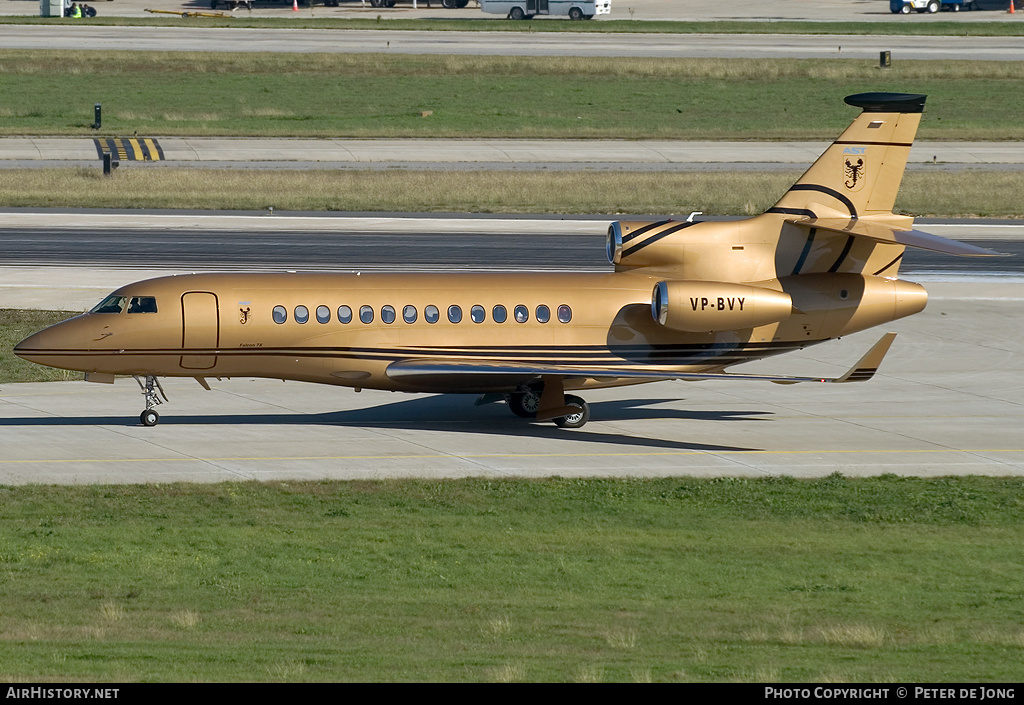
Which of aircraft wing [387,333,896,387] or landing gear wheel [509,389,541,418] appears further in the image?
landing gear wheel [509,389,541,418]

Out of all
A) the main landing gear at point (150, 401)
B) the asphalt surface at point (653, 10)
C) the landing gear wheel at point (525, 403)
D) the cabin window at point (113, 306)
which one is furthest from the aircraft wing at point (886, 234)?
the asphalt surface at point (653, 10)

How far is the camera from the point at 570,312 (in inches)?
1210

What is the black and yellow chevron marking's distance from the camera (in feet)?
238

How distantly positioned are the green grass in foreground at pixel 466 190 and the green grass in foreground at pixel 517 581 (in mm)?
38556

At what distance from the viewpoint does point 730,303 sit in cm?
3000

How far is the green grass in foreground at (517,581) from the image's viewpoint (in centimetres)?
1603

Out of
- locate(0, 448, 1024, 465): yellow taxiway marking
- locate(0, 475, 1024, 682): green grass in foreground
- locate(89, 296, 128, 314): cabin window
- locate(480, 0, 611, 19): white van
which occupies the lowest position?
locate(0, 448, 1024, 465): yellow taxiway marking

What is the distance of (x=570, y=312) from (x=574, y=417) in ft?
8.28

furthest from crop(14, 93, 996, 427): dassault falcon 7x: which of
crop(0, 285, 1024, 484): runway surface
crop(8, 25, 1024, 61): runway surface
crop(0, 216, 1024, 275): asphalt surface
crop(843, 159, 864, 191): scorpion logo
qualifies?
crop(8, 25, 1024, 61): runway surface

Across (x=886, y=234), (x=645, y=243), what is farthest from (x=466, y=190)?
(x=886, y=234)

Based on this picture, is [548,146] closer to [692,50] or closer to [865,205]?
[692,50]

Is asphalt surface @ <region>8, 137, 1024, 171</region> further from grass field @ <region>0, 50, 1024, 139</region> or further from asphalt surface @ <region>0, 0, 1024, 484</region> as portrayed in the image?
asphalt surface @ <region>0, 0, 1024, 484</region>

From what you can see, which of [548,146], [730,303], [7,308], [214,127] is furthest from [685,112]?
[730,303]

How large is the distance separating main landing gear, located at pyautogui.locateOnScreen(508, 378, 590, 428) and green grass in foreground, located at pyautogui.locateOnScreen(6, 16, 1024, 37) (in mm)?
91660
